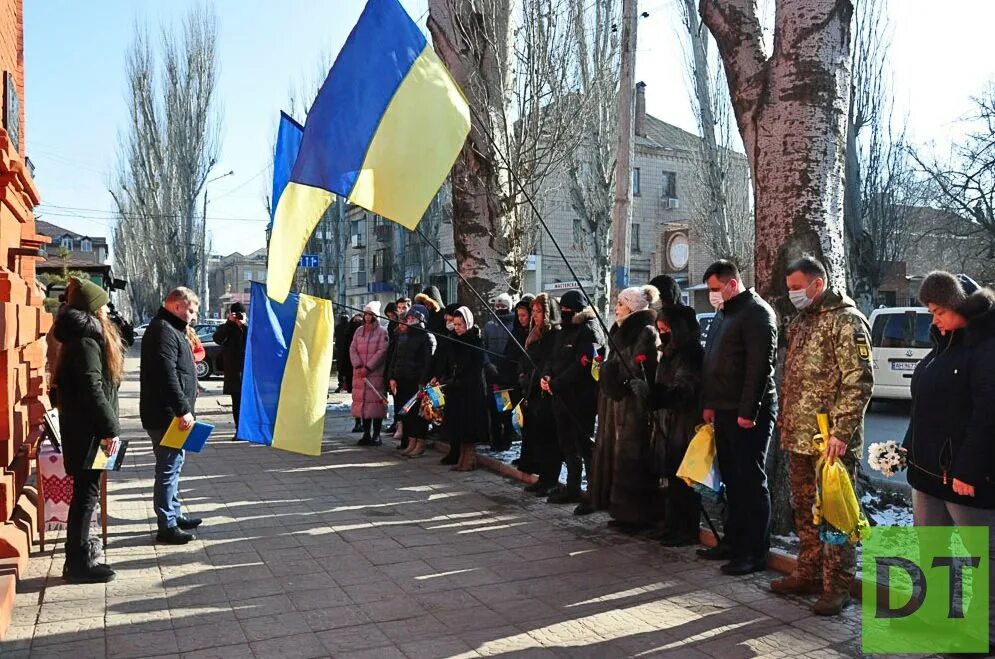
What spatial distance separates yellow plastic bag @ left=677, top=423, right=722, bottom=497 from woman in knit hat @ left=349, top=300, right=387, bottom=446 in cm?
632

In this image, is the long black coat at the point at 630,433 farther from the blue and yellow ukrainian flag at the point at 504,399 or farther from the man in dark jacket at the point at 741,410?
the blue and yellow ukrainian flag at the point at 504,399

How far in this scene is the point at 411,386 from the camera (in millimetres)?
10773

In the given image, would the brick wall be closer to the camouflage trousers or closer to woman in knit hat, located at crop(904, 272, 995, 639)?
the camouflage trousers

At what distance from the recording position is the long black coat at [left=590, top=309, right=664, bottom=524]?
6512 mm

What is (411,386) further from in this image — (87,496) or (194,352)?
(87,496)

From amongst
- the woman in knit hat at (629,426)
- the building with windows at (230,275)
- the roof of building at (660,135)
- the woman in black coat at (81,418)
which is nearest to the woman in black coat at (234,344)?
the woman in black coat at (81,418)

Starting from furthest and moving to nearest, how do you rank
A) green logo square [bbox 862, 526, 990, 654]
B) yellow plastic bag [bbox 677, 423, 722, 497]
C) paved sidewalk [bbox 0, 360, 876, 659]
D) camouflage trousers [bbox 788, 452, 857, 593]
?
1. yellow plastic bag [bbox 677, 423, 722, 497]
2. camouflage trousers [bbox 788, 452, 857, 593]
3. paved sidewalk [bbox 0, 360, 876, 659]
4. green logo square [bbox 862, 526, 990, 654]

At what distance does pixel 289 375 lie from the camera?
6.33 m

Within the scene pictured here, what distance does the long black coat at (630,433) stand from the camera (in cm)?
651

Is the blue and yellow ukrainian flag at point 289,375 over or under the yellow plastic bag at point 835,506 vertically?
over

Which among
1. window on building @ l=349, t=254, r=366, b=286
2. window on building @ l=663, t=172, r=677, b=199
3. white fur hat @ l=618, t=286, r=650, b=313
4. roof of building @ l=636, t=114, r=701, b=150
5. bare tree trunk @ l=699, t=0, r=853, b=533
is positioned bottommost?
white fur hat @ l=618, t=286, r=650, b=313

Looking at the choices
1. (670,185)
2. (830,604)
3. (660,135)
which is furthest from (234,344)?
Result: (660,135)

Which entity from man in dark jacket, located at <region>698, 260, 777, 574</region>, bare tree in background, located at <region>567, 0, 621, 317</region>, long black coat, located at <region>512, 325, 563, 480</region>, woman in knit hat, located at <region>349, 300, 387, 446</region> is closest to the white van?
bare tree in background, located at <region>567, 0, 621, 317</region>

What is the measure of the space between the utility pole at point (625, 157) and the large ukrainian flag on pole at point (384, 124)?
636 cm
